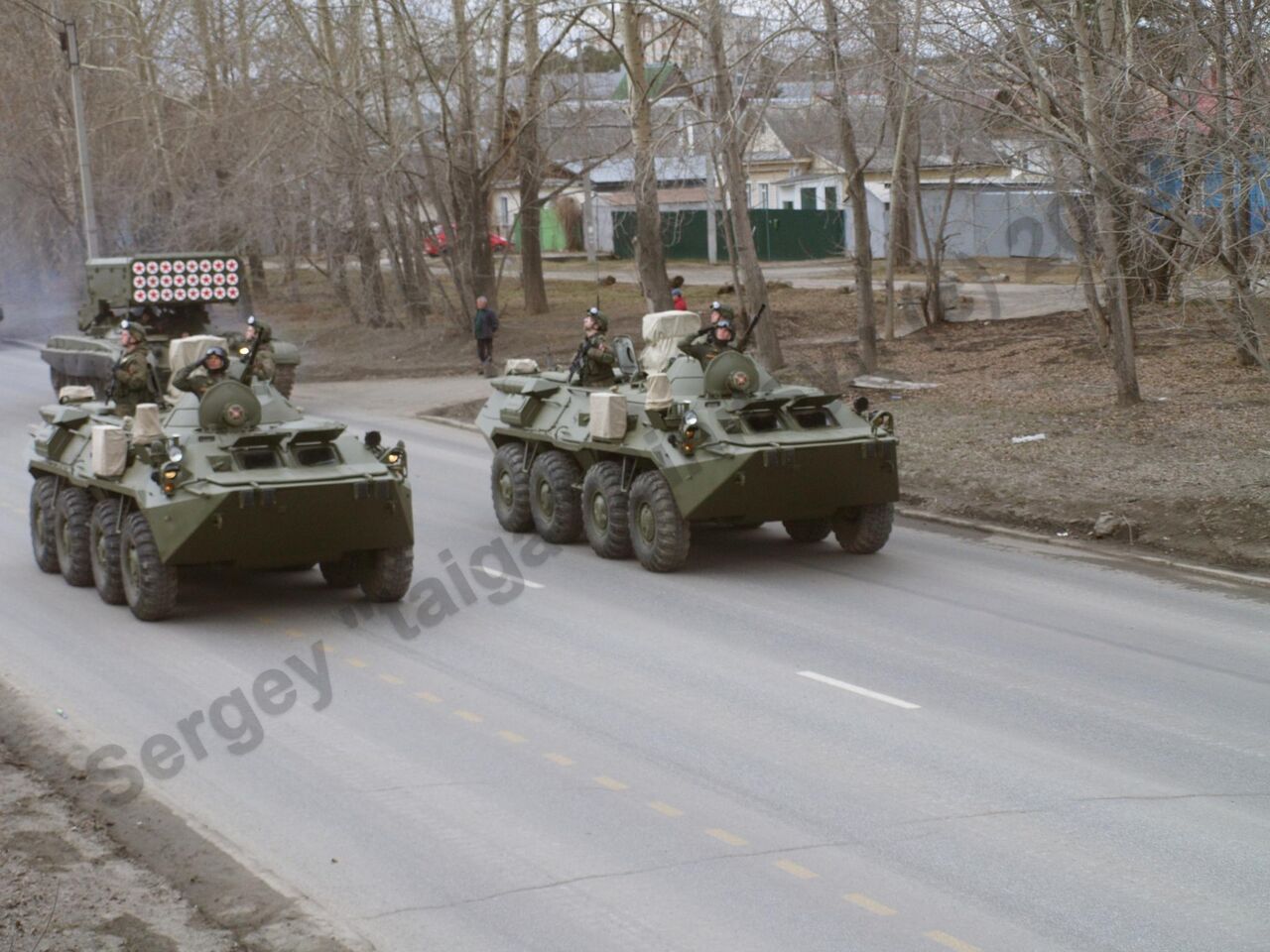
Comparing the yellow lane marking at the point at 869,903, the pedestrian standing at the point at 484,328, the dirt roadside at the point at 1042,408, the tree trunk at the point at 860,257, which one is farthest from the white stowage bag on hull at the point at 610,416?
the pedestrian standing at the point at 484,328

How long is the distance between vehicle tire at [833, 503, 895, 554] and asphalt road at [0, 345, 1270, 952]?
188mm

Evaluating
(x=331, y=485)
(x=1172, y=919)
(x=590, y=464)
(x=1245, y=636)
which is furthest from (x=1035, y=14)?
(x=1172, y=919)

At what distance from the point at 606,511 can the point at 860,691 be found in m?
4.71

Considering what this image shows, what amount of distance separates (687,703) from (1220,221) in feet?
22.5

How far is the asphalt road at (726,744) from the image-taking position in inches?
299

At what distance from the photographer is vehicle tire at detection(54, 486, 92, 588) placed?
558 inches

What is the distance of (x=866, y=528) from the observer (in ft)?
49.8

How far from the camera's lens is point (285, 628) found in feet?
42.3

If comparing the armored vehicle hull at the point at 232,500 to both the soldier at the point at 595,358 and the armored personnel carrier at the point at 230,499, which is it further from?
the soldier at the point at 595,358

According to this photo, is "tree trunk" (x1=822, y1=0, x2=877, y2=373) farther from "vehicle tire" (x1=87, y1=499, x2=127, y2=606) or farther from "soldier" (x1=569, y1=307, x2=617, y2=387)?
"vehicle tire" (x1=87, y1=499, x2=127, y2=606)

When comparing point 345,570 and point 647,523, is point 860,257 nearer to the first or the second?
point 647,523

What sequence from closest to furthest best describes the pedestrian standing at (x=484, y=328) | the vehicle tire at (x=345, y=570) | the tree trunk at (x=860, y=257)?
1. the vehicle tire at (x=345, y=570)
2. the tree trunk at (x=860, y=257)
3. the pedestrian standing at (x=484, y=328)

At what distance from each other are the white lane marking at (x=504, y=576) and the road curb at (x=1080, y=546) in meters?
4.54

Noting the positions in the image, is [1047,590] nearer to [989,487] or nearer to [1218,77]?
[989,487]
